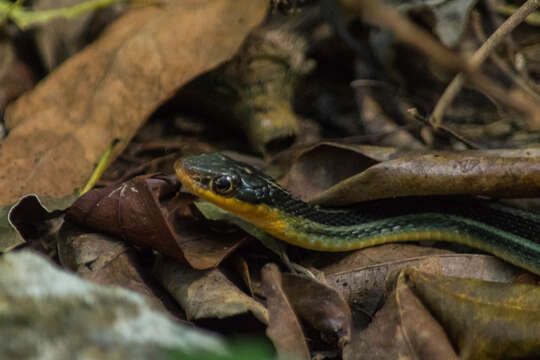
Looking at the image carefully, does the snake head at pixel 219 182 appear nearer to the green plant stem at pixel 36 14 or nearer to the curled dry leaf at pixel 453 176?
the curled dry leaf at pixel 453 176

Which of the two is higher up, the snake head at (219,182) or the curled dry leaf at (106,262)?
the snake head at (219,182)

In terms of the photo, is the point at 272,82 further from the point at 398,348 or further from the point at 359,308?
the point at 398,348

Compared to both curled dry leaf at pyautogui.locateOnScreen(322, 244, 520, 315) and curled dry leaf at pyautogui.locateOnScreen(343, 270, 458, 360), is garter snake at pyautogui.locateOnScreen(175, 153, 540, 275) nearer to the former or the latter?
curled dry leaf at pyautogui.locateOnScreen(322, 244, 520, 315)

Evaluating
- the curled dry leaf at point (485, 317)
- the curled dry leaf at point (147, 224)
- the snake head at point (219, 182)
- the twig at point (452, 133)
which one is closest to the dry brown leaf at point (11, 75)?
the curled dry leaf at point (147, 224)

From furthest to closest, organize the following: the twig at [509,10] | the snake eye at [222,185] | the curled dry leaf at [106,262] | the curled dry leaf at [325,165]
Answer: the twig at [509,10], the curled dry leaf at [325,165], the snake eye at [222,185], the curled dry leaf at [106,262]

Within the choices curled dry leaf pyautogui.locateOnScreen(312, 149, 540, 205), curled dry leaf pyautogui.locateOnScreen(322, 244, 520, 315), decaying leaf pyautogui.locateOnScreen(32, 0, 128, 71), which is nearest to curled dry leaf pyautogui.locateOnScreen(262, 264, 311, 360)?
curled dry leaf pyautogui.locateOnScreen(322, 244, 520, 315)

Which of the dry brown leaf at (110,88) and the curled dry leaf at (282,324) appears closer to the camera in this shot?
the curled dry leaf at (282,324)

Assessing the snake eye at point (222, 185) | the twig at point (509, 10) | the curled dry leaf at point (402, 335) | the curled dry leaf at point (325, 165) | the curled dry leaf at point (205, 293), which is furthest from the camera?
the twig at point (509, 10)

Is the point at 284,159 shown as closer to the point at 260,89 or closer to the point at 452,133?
the point at 260,89
